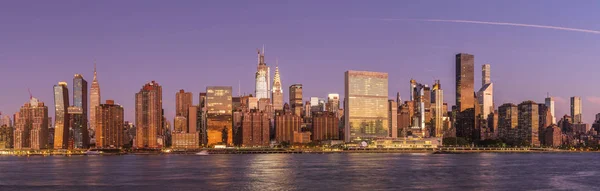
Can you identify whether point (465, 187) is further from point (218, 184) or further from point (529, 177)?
point (218, 184)

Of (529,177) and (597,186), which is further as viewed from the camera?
(529,177)

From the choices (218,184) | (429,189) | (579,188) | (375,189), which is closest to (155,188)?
(218,184)

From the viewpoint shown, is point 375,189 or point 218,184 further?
point 218,184

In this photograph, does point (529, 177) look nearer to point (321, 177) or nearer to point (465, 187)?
point (465, 187)

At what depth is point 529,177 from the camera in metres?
107

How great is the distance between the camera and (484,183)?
94688 millimetres

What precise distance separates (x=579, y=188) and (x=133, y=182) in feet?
209

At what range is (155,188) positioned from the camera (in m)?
86.8

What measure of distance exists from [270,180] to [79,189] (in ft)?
93.3

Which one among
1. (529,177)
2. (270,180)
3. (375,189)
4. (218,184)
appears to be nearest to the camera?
(375,189)

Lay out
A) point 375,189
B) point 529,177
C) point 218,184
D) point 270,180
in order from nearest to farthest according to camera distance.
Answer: point 375,189 < point 218,184 < point 270,180 < point 529,177

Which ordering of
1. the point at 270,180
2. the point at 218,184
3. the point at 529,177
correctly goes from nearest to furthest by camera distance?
1. the point at 218,184
2. the point at 270,180
3. the point at 529,177

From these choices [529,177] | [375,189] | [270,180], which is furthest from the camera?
[529,177]

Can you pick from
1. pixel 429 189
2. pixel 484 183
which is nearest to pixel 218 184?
A: pixel 429 189
